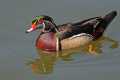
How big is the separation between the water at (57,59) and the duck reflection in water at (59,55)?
0.08 meters

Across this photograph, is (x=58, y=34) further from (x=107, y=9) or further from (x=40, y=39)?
(x=107, y=9)

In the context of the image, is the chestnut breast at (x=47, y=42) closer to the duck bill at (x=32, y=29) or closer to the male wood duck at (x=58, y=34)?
the male wood duck at (x=58, y=34)

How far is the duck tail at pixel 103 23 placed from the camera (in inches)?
471

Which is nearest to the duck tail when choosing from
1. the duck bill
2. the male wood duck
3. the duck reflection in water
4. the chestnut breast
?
the duck reflection in water

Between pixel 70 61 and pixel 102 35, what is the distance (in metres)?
1.51

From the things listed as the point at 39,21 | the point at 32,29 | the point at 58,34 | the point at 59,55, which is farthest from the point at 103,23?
the point at 32,29

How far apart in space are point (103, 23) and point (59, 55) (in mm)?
1381

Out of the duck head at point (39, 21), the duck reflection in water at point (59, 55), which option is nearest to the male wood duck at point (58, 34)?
the duck head at point (39, 21)

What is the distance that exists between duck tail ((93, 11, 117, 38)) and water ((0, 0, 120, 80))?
0.17 m

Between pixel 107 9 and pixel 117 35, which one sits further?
pixel 107 9

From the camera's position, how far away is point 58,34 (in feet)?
37.4

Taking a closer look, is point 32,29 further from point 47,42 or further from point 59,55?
point 59,55

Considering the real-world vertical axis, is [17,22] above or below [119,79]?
above

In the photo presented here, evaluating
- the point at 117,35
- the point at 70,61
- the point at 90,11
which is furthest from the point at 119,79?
the point at 90,11
